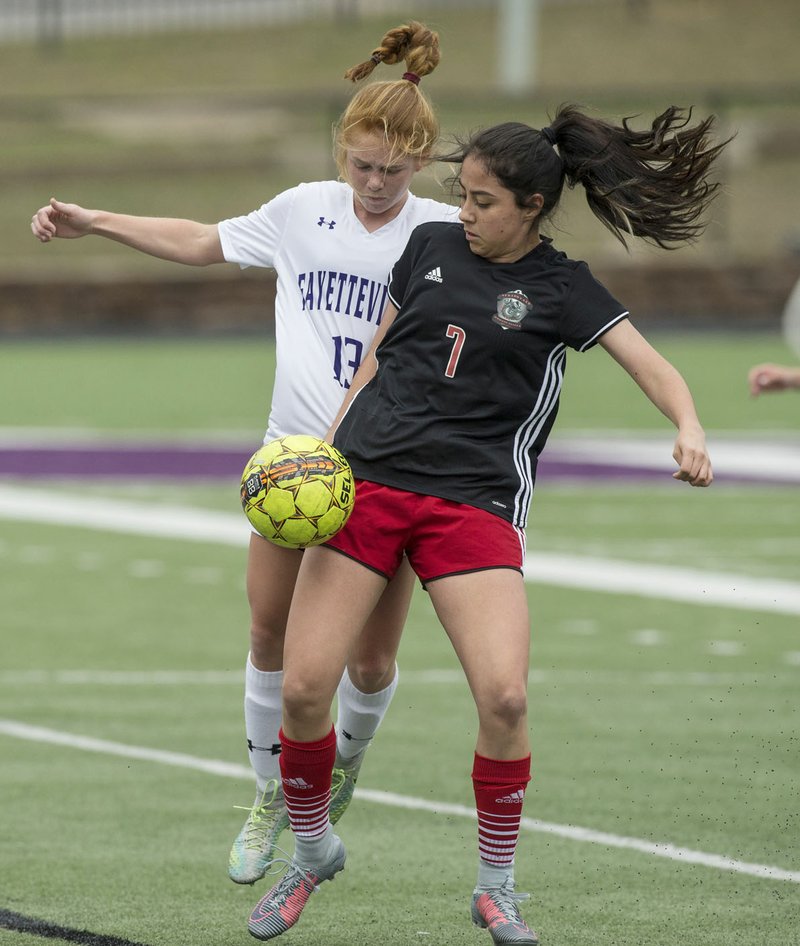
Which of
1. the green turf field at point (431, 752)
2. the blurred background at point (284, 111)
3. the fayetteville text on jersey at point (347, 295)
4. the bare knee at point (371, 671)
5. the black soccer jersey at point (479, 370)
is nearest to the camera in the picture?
the black soccer jersey at point (479, 370)

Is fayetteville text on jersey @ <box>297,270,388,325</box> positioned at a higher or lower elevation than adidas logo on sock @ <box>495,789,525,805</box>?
higher

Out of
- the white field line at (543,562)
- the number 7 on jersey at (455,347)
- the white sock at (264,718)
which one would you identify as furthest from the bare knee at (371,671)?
the white field line at (543,562)

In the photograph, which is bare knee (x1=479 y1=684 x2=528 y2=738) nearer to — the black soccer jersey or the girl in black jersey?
the girl in black jersey

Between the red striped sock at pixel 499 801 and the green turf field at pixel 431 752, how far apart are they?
0.36 metres

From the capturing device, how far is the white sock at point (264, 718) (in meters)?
6.26

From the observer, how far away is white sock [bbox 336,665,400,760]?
633 centimetres

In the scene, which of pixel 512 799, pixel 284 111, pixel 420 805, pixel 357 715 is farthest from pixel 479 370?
pixel 284 111

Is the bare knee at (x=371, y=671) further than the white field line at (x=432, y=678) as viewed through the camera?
No

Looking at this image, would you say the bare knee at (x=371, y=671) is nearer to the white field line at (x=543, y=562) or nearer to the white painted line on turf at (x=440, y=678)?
the white painted line on turf at (x=440, y=678)

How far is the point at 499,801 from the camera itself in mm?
5312

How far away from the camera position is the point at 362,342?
19.5 ft

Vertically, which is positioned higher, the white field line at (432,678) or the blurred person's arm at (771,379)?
the blurred person's arm at (771,379)

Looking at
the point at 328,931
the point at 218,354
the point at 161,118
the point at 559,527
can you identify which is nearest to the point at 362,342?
the point at 328,931

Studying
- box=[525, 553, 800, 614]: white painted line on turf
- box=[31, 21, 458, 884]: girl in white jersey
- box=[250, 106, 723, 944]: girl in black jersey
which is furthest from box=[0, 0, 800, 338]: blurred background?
box=[525, 553, 800, 614]: white painted line on turf
